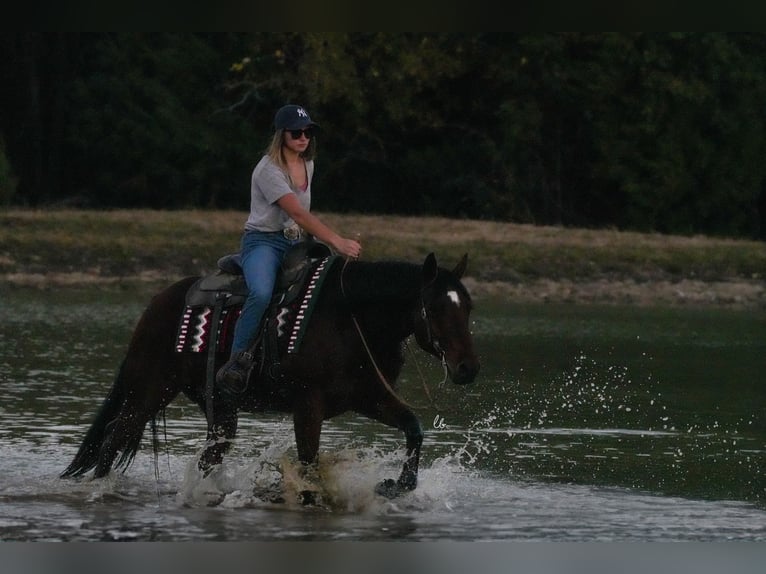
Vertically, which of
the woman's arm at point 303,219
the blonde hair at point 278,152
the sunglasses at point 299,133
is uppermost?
the sunglasses at point 299,133

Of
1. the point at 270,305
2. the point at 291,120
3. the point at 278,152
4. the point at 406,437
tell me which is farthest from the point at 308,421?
the point at 291,120

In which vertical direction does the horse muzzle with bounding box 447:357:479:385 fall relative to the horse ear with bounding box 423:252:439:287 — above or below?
below

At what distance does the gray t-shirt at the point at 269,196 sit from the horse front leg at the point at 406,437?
1.27 m

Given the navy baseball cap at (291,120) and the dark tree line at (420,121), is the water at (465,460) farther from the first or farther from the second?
the dark tree line at (420,121)

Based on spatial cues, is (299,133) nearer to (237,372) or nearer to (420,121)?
(237,372)

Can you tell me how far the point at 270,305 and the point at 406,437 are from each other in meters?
1.12

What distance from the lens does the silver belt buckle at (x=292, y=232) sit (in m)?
10.7

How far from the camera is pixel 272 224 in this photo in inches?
419

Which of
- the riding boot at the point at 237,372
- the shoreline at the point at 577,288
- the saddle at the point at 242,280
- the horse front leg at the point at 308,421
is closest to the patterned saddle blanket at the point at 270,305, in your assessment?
the saddle at the point at 242,280

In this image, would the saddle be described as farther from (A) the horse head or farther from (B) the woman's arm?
(A) the horse head

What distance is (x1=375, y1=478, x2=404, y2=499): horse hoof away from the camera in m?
10.6

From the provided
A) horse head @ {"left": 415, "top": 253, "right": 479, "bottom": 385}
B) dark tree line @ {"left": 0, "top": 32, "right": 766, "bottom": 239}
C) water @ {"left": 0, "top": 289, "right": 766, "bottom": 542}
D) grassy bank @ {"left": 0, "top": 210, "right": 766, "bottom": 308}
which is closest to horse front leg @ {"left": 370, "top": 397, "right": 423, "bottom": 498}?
water @ {"left": 0, "top": 289, "right": 766, "bottom": 542}

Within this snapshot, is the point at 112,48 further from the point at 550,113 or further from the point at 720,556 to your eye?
A: the point at 720,556

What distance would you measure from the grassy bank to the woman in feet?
57.5
